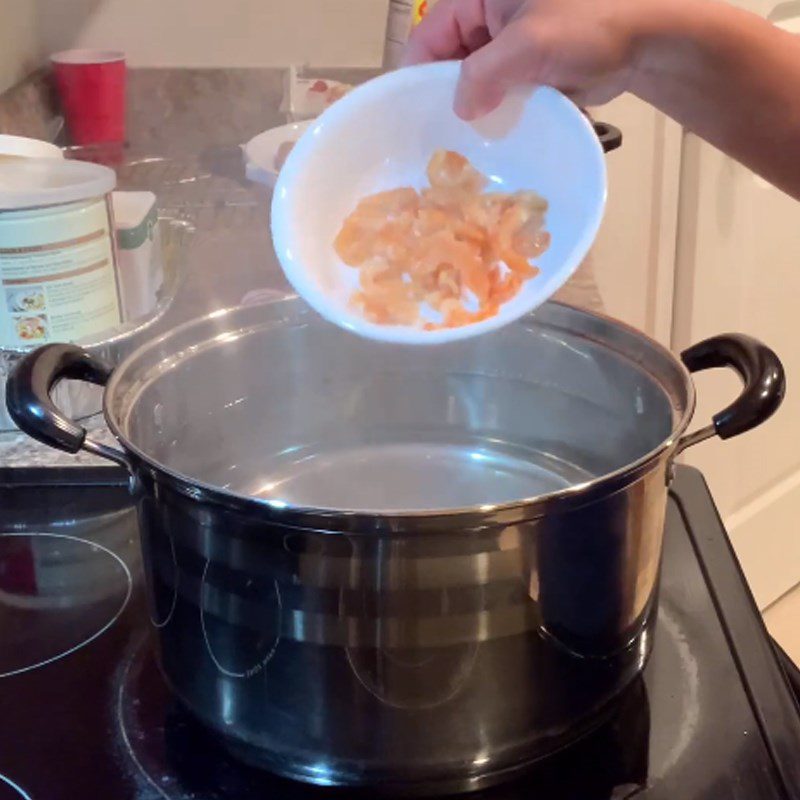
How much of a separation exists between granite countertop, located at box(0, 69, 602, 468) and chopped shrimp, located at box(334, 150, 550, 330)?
246 mm

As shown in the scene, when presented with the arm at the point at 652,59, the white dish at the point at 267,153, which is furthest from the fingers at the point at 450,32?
the white dish at the point at 267,153

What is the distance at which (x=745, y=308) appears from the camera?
4.76 feet

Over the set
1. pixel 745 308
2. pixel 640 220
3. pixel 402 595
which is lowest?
pixel 745 308

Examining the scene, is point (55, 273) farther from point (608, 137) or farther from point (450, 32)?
point (608, 137)

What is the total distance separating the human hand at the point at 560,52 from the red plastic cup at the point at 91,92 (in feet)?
2.11

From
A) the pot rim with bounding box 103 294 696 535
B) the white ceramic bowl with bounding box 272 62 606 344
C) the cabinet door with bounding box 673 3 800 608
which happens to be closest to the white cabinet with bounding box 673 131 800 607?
the cabinet door with bounding box 673 3 800 608

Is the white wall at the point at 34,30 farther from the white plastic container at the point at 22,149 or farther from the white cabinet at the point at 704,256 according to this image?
the white cabinet at the point at 704,256

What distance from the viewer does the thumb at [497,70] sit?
57 centimetres

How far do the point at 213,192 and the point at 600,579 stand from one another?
79 centimetres

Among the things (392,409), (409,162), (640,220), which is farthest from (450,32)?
(640,220)

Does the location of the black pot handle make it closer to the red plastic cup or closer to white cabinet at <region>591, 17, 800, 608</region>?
white cabinet at <region>591, 17, 800, 608</region>

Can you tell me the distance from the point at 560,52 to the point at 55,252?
351mm

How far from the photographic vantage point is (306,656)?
458 millimetres

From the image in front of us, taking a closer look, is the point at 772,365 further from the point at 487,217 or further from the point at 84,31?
the point at 84,31
